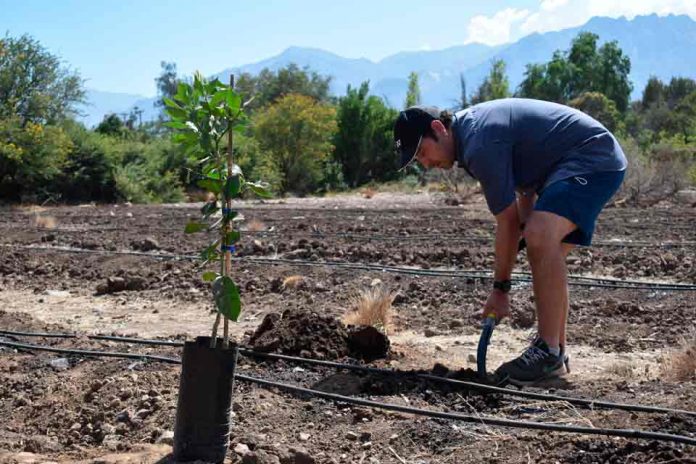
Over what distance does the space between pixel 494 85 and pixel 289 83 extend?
845 inches

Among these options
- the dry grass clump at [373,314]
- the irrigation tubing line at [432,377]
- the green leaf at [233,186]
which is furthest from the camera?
the dry grass clump at [373,314]

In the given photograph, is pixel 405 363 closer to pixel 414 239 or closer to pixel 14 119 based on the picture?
pixel 414 239

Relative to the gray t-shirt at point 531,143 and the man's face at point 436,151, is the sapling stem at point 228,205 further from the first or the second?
the gray t-shirt at point 531,143

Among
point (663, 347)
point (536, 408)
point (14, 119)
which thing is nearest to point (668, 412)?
point (536, 408)

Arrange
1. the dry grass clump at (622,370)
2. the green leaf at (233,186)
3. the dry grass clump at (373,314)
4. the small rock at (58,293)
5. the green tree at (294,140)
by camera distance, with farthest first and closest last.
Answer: the green tree at (294,140), the small rock at (58,293), the dry grass clump at (373,314), the dry grass clump at (622,370), the green leaf at (233,186)

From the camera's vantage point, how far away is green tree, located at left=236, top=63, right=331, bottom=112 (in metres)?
61.5

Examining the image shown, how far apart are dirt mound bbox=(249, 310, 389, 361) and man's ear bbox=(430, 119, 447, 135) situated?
4.00ft

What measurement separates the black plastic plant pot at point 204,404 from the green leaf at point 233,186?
57cm

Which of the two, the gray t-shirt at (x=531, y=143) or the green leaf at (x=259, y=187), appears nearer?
the green leaf at (x=259, y=187)

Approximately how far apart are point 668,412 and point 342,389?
1.44m

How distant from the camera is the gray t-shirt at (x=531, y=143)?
383 cm

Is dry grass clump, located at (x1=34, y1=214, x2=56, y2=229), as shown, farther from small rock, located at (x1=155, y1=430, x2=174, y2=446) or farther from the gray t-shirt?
the gray t-shirt

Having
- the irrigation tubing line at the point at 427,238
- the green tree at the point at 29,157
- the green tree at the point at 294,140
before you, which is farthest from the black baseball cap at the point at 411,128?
the green tree at the point at 294,140

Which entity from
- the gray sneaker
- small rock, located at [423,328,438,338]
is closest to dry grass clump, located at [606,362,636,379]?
the gray sneaker
